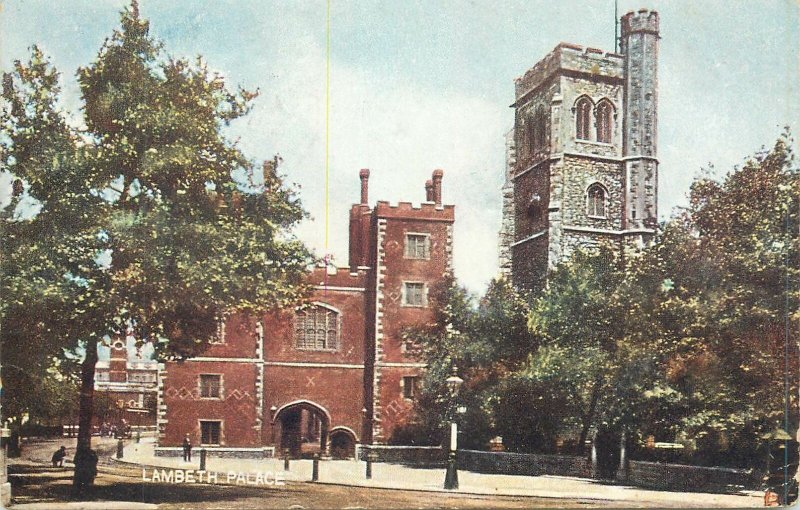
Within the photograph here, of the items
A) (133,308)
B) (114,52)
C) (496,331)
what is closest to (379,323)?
(496,331)

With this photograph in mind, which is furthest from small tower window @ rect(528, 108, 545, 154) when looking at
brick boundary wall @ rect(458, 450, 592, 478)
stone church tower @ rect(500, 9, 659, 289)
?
brick boundary wall @ rect(458, 450, 592, 478)

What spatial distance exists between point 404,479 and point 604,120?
4344 millimetres

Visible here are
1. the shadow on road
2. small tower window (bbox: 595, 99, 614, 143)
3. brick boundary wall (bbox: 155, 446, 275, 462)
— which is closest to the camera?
the shadow on road

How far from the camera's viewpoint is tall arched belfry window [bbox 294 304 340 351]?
864cm

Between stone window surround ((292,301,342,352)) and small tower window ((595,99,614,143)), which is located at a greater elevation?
small tower window ((595,99,614,143))

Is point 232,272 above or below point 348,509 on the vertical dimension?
above

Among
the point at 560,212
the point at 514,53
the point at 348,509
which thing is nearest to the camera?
the point at 348,509

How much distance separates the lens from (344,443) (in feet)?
28.7

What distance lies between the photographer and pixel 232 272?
834cm

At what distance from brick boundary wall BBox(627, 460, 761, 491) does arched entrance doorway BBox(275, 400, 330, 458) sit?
123 inches

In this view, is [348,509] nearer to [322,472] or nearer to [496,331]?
[322,472]

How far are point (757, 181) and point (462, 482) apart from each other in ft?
14.1

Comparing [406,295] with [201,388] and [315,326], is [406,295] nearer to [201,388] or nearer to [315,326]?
[315,326]

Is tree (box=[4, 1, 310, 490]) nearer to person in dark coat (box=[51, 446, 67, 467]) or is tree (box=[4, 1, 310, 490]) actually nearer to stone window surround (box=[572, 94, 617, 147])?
person in dark coat (box=[51, 446, 67, 467])
